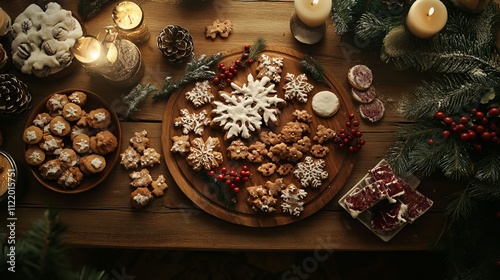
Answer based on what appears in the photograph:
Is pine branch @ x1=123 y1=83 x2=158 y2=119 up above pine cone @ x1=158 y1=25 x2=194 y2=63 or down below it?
below

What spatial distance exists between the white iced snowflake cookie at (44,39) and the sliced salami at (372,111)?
1007 mm

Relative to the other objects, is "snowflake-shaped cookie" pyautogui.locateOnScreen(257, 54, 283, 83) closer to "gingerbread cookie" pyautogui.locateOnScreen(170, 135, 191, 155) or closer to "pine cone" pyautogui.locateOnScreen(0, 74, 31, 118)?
"gingerbread cookie" pyautogui.locateOnScreen(170, 135, 191, 155)

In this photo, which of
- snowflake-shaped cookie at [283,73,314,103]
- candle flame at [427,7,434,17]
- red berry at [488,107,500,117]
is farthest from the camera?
snowflake-shaped cookie at [283,73,314,103]

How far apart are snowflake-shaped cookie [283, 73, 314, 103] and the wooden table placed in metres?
0.12

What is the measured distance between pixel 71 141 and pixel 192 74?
468 mm

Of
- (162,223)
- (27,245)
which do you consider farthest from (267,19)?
(27,245)

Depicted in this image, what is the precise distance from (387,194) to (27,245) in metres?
1.07

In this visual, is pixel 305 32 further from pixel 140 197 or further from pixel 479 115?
pixel 140 197

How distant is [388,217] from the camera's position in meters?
1.50

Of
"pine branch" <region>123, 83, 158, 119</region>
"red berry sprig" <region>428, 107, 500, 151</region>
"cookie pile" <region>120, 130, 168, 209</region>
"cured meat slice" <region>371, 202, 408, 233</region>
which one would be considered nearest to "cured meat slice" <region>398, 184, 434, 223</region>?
"cured meat slice" <region>371, 202, 408, 233</region>

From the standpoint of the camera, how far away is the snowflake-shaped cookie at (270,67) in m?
1.61

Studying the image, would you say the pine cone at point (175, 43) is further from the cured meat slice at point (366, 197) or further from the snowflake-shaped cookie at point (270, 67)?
the cured meat slice at point (366, 197)

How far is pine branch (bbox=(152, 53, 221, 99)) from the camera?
5.24 feet

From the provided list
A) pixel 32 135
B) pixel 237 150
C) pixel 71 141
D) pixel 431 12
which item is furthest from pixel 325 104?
pixel 32 135
